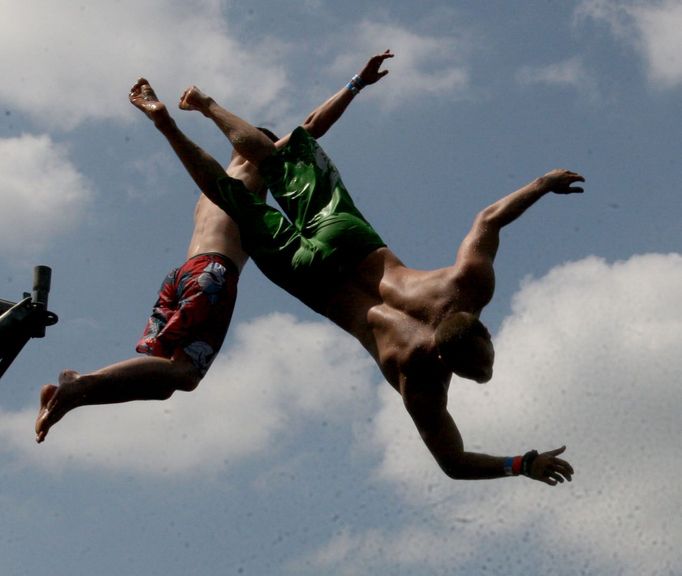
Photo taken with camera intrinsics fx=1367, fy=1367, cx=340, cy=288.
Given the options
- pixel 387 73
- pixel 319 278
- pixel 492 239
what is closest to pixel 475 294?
pixel 492 239

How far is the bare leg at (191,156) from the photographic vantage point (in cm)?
877

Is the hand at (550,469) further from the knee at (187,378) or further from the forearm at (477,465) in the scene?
the knee at (187,378)

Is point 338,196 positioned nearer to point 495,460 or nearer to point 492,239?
point 492,239

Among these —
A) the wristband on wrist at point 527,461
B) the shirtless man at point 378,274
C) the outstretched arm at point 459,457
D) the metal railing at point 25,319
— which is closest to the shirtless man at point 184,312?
the shirtless man at point 378,274

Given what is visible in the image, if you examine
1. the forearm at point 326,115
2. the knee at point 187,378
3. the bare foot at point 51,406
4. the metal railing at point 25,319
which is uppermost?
the forearm at point 326,115

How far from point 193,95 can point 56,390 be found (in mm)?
2234

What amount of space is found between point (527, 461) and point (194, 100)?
3.24 meters

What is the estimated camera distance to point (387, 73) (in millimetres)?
9695

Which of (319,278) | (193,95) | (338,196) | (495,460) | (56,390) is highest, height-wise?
(193,95)

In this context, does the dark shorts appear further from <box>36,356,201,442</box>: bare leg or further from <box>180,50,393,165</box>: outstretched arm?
<box>36,356,201,442</box>: bare leg

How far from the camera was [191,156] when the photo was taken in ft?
28.8

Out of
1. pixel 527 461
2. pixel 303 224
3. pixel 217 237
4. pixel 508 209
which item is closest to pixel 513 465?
pixel 527 461

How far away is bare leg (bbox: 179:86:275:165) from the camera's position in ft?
29.1

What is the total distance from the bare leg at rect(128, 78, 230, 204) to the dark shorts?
0.27 ft
